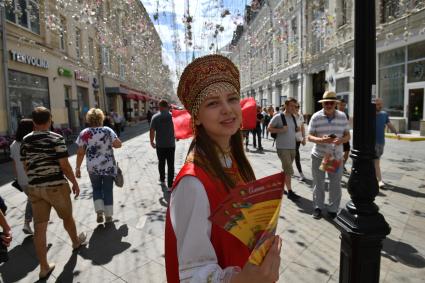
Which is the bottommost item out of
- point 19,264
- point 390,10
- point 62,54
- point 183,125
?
point 19,264

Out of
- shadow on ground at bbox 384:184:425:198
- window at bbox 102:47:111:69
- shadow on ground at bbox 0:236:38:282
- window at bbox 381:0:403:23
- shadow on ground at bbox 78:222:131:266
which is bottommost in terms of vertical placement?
shadow on ground at bbox 0:236:38:282

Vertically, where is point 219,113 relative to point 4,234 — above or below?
above

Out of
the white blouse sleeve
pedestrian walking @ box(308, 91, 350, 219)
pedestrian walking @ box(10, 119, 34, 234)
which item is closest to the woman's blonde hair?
pedestrian walking @ box(10, 119, 34, 234)

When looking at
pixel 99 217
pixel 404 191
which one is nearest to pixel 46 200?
pixel 99 217

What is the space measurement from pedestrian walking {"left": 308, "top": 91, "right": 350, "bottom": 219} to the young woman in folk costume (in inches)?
132

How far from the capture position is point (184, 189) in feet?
3.80

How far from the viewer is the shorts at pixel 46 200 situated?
3.50m

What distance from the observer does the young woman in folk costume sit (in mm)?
1073

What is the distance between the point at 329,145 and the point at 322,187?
0.69 meters

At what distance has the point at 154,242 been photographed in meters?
A: 4.17

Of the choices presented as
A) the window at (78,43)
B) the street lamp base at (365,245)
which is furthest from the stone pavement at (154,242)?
the window at (78,43)

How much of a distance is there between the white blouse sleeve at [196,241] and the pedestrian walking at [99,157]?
12.8 feet

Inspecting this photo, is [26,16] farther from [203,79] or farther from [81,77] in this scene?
[203,79]

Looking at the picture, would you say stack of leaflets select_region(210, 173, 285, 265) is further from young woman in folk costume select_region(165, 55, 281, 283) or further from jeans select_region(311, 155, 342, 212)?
jeans select_region(311, 155, 342, 212)
